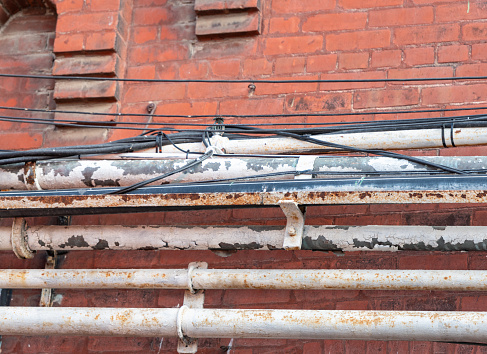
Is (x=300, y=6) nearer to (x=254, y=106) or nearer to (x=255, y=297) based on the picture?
(x=254, y=106)

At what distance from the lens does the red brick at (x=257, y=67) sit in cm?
428

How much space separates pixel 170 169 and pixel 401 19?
5.18 ft

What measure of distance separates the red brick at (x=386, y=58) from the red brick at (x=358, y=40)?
0.05m

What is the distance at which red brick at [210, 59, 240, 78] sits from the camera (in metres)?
4.32

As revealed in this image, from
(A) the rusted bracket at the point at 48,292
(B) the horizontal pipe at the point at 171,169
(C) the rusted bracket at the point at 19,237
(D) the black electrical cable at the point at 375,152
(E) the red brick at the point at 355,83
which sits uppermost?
(E) the red brick at the point at 355,83

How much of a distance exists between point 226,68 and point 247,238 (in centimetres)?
125

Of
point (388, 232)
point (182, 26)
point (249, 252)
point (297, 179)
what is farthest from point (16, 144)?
point (388, 232)

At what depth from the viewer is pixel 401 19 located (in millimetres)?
4164

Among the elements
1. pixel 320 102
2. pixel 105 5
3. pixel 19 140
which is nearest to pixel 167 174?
pixel 320 102

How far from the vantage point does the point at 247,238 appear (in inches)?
135

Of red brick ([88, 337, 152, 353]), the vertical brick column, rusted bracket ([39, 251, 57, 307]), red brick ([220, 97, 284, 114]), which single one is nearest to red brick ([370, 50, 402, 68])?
red brick ([220, 97, 284, 114])

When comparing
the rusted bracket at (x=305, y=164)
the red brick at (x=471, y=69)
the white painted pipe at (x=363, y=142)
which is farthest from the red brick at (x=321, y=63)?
the rusted bracket at (x=305, y=164)

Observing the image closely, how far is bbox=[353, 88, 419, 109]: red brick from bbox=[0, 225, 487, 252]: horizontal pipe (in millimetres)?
933

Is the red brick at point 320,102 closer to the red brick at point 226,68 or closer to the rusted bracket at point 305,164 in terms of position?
the red brick at point 226,68
